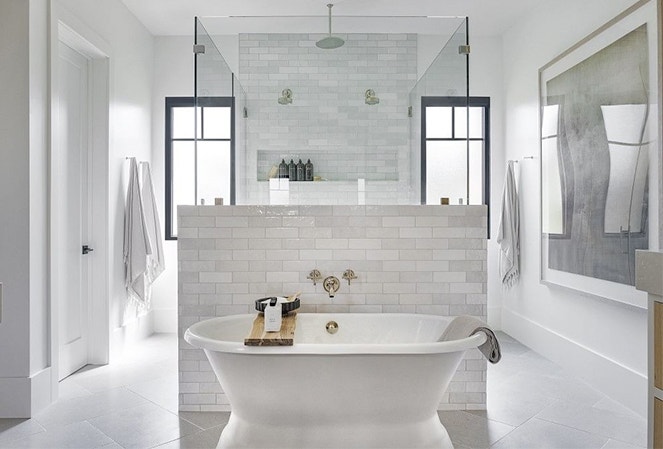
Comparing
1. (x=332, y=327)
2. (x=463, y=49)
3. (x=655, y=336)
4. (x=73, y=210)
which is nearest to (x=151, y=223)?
(x=73, y=210)

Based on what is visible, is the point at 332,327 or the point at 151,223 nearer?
the point at 332,327

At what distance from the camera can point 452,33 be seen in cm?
332

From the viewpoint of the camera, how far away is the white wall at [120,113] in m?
4.01

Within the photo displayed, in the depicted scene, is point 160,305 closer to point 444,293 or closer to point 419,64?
point 444,293

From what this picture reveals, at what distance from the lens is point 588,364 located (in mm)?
3527

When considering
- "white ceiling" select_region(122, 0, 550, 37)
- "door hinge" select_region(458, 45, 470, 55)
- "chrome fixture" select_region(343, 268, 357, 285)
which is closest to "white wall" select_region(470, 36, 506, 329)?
"white ceiling" select_region(122, 0, 550, 37)

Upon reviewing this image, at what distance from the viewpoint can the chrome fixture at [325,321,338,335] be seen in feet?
10.1

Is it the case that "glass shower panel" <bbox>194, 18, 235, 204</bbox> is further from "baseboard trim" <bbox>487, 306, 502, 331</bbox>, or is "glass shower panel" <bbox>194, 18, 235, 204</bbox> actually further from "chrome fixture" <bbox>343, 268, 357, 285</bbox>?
"baseboard trim" <bbox>487, 306, 502, 331</bbox>

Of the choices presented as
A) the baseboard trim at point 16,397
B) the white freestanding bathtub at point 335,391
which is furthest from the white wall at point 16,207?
the white freestanding bathtub at point 335,391

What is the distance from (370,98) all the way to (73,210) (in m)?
2.47

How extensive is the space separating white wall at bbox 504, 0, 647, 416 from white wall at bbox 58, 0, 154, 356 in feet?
12.1

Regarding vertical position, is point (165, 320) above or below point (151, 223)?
below

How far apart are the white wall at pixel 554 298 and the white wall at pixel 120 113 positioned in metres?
3.69

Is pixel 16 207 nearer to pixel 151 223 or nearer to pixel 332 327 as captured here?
pixel 151 223
